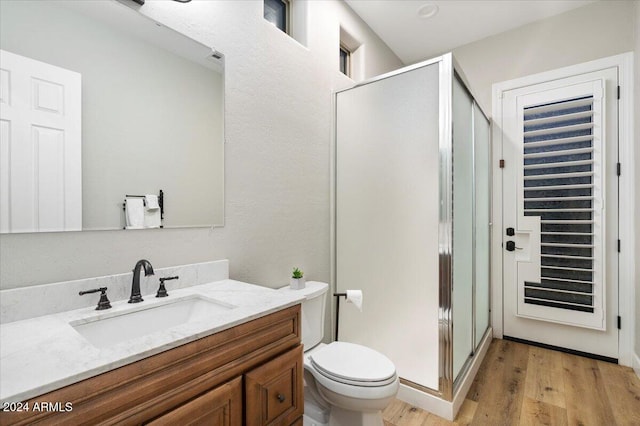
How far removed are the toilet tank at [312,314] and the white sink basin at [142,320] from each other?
557 mm

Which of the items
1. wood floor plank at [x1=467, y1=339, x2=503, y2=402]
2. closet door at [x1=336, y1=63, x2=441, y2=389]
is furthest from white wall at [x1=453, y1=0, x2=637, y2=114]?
wood floor plank at [x1=467, y1=339, x2=503, y2=402]

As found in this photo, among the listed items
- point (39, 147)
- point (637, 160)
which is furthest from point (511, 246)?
point (39, 147)

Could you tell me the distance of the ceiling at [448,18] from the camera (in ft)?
8.24

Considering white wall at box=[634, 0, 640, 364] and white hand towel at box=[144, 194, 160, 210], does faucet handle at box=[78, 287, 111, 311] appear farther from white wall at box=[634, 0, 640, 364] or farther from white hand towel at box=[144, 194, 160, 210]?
white wall at box=[634, 0, 640, 364]

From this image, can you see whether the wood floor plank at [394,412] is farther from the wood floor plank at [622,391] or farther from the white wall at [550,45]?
the white wall at [550,45]

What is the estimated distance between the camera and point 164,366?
771 mm

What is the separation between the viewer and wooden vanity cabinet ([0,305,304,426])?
641mm

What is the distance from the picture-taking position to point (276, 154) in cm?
188

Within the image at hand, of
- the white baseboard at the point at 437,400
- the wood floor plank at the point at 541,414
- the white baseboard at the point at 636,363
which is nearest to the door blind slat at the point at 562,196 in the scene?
the white baseboard at the point at 636,363

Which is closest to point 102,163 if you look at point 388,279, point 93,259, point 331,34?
point 93,259

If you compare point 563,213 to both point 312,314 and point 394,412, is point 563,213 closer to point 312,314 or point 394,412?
point 394,412

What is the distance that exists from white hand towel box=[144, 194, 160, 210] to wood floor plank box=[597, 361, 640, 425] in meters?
2.74

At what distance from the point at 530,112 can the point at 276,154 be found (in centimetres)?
241

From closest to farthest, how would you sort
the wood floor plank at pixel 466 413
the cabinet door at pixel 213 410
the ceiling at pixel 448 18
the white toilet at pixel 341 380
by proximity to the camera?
the cabinet door at pixel 213 410
the white toilet at pixel 341 380
the wood floor plank at pixel 466 413
the ceiling at pixel 448 18
